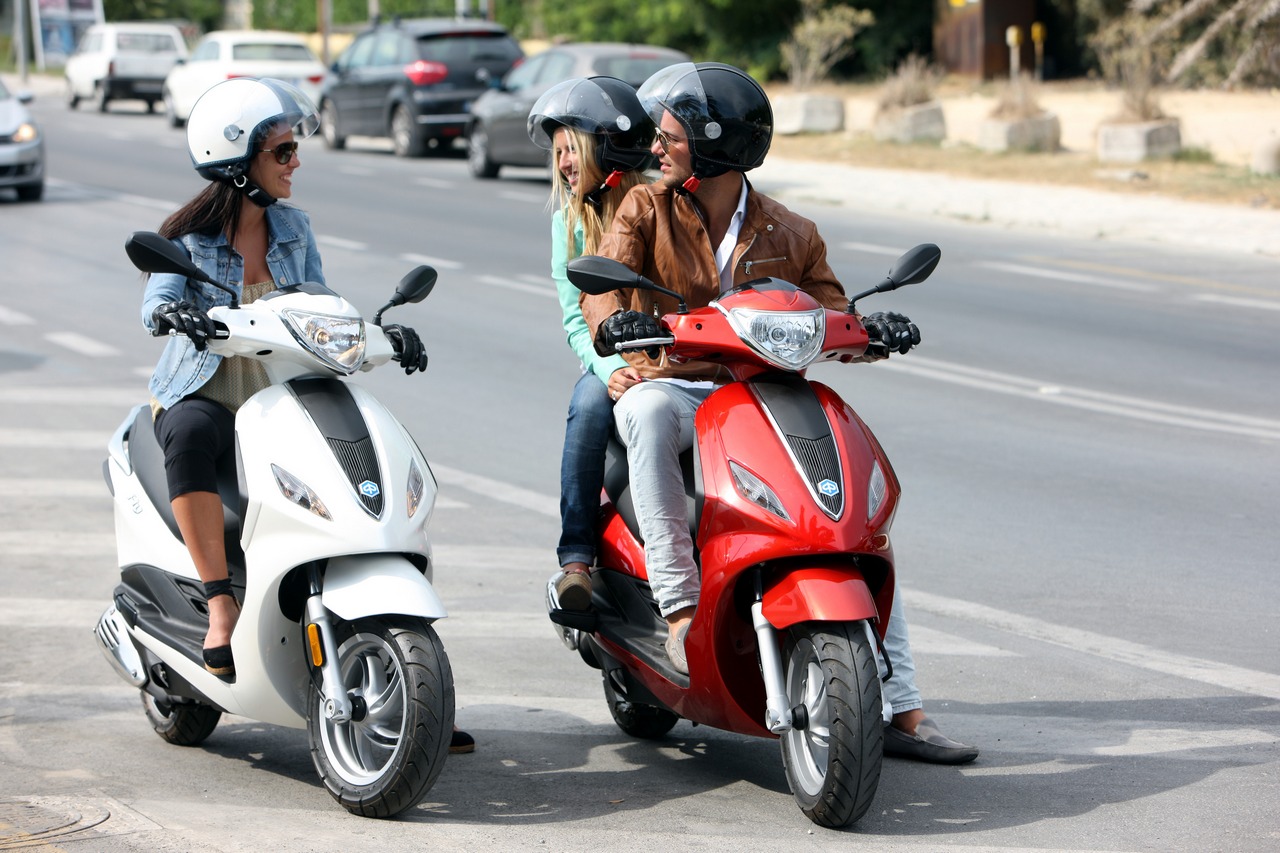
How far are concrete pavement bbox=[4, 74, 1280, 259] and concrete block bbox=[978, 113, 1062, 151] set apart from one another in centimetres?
236

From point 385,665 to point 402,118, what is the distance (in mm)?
23842

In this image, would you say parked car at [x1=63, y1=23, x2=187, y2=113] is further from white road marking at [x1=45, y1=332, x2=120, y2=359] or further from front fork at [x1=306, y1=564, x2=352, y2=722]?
front fork at [x1=306, y1=564, x2=352, y2=722]

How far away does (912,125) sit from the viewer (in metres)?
27.1

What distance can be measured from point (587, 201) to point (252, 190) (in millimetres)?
1012

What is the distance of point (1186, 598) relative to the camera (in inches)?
256

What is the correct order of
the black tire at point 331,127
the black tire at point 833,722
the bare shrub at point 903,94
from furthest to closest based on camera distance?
1. the black tire at point 331,127
2. the bare shrub at point 903,94
3. the black tire at point 833,722

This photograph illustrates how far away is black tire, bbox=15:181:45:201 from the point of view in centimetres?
2092

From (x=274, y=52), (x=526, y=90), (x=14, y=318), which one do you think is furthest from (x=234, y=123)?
(x=274, y=52)

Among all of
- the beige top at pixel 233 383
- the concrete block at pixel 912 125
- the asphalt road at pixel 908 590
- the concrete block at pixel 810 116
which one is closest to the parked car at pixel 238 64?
the concrete block at pixel 810 116

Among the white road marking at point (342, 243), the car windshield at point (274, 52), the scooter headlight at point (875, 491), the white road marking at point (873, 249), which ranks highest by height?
the car windshield at point (274, 52)

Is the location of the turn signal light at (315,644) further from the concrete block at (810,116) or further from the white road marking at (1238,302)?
the concrete block at (810,116)

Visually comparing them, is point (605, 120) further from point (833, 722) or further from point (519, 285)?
point (519, 285)

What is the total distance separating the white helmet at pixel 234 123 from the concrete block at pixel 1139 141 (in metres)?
20.1

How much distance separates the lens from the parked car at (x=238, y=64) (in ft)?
107
